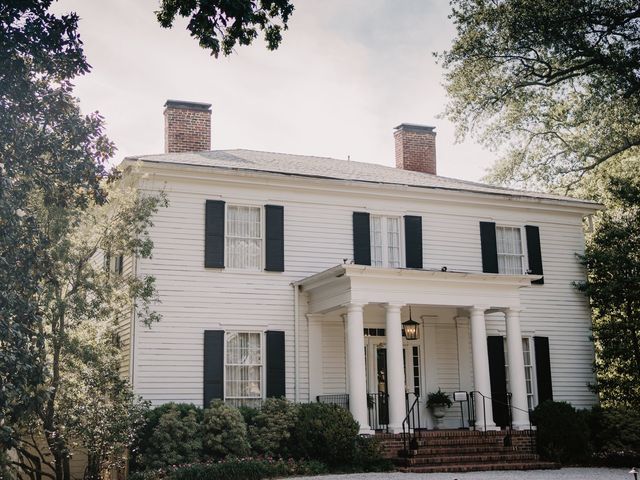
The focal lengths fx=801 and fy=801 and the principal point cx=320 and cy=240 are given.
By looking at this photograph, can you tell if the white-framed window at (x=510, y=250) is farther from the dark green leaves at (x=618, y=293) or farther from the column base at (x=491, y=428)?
the column base at (x=491, y=428)

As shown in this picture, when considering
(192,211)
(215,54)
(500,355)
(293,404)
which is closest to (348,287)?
(293,404)

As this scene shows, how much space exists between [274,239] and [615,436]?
9.96 metres

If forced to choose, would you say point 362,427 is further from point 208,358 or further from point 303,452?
point 208,358

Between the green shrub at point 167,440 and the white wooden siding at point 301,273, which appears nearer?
the green shrub at point 167,440

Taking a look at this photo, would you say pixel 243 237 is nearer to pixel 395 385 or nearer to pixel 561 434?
pixel 395 385

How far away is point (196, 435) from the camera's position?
1697cm

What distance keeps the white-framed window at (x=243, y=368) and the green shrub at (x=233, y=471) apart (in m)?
2.68

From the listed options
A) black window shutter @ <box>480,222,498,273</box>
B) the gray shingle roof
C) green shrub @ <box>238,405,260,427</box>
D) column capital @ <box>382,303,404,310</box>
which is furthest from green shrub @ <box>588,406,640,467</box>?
green shrub @ <box>238,405,260,427</box>

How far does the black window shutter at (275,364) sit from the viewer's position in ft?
63.7

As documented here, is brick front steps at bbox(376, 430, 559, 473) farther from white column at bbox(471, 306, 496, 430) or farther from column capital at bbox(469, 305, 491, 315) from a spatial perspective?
column capital at bbox(469, 305, 491, 315)

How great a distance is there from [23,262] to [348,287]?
383 inches

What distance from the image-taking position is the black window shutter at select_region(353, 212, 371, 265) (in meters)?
21.1

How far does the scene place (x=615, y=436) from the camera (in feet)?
66.4

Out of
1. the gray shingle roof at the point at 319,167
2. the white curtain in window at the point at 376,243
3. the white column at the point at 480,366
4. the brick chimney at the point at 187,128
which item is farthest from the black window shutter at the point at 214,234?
the white column at the point at 480,366
